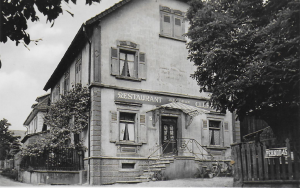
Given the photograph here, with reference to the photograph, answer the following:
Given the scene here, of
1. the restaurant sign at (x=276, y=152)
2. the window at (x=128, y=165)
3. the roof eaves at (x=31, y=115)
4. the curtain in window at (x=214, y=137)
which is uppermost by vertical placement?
the roof eaves at (x=31, y=115)

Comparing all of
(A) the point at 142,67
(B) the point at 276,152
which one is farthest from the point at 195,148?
(B) the point at 276,152

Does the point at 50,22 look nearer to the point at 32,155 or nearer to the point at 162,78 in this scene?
the point at 32,155

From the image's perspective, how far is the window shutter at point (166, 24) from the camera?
20.2 metres

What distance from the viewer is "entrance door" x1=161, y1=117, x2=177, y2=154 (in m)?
19.1

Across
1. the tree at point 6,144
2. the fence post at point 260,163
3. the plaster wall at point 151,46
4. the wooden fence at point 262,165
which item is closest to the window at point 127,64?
the plaster wall at point 151,46

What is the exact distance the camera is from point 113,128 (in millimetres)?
17453

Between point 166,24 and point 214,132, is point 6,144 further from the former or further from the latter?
point 214,132

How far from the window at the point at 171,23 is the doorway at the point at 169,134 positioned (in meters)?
4.65

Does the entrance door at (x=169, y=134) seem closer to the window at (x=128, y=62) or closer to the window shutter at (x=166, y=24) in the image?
the window at (x=128, y=62)

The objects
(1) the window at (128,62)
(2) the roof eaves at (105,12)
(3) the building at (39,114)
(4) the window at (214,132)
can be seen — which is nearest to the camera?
(2) the roof eaves at (105,12)

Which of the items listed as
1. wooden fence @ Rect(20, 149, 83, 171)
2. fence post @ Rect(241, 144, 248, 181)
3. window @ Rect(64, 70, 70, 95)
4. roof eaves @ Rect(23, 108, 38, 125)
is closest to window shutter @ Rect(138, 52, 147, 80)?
wooden fence @ Rect(20, 149, 83, 171)

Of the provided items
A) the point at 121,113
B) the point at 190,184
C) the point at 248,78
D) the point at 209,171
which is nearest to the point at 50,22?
the point at 248,78

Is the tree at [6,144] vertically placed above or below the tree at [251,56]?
below

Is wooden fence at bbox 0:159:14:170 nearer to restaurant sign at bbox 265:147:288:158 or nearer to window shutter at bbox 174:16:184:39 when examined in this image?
window shutter at bbox 174:16:184:39
